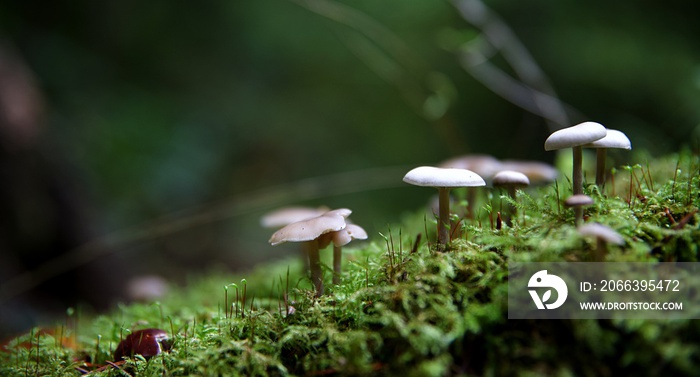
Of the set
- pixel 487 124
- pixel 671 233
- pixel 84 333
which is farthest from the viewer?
pixel 487 124

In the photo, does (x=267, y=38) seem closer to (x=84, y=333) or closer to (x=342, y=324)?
(x=84, y=333)

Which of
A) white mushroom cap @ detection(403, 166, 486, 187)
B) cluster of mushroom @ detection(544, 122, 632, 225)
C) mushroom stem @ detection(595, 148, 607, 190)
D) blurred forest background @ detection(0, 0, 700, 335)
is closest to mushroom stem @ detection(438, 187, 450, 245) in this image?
white mushroom cap @ detection(403, 166, 486, 187)

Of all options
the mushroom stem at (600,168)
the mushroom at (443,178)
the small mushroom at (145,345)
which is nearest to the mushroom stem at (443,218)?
the mushroom at (443,178)

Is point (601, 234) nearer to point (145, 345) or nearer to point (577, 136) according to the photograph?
point (577, 136)

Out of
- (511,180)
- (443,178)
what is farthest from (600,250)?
(511,180)

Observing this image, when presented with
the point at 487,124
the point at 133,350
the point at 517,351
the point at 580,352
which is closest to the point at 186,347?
the point at 133,350
